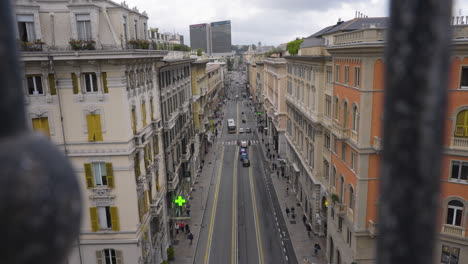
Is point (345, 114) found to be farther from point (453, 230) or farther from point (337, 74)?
point (453, 230)

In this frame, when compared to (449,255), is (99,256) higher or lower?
lower

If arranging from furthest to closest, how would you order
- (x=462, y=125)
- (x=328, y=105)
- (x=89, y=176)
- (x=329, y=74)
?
(x=328, y=105), (x=329, y=74), (x=89, y=176), (x=462, y=125)

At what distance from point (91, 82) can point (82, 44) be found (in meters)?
2.74

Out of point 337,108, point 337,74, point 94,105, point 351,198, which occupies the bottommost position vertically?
point 351,198

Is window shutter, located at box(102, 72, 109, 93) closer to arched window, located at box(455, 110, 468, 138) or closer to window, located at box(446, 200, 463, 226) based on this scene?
arched window, located at box(455, 110, 468, 138)

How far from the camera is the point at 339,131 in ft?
105

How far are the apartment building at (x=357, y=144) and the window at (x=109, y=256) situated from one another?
1919 cm

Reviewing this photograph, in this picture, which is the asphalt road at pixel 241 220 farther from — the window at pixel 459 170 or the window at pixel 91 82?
the window at pixel 91 82

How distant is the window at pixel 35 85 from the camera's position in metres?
24.6

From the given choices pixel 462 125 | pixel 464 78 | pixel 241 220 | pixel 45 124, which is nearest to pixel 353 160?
pixel 462 125

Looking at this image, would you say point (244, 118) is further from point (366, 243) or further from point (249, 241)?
point (366, 243)

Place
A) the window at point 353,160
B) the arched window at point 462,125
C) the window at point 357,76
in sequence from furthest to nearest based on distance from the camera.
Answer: the window at point 353,160
the window at point 357,76
the arched window at point 462,125

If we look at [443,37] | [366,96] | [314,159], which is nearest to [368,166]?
[366,96]

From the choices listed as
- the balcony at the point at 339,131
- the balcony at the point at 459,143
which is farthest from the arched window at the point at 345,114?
the balcony at the point at 459,143
